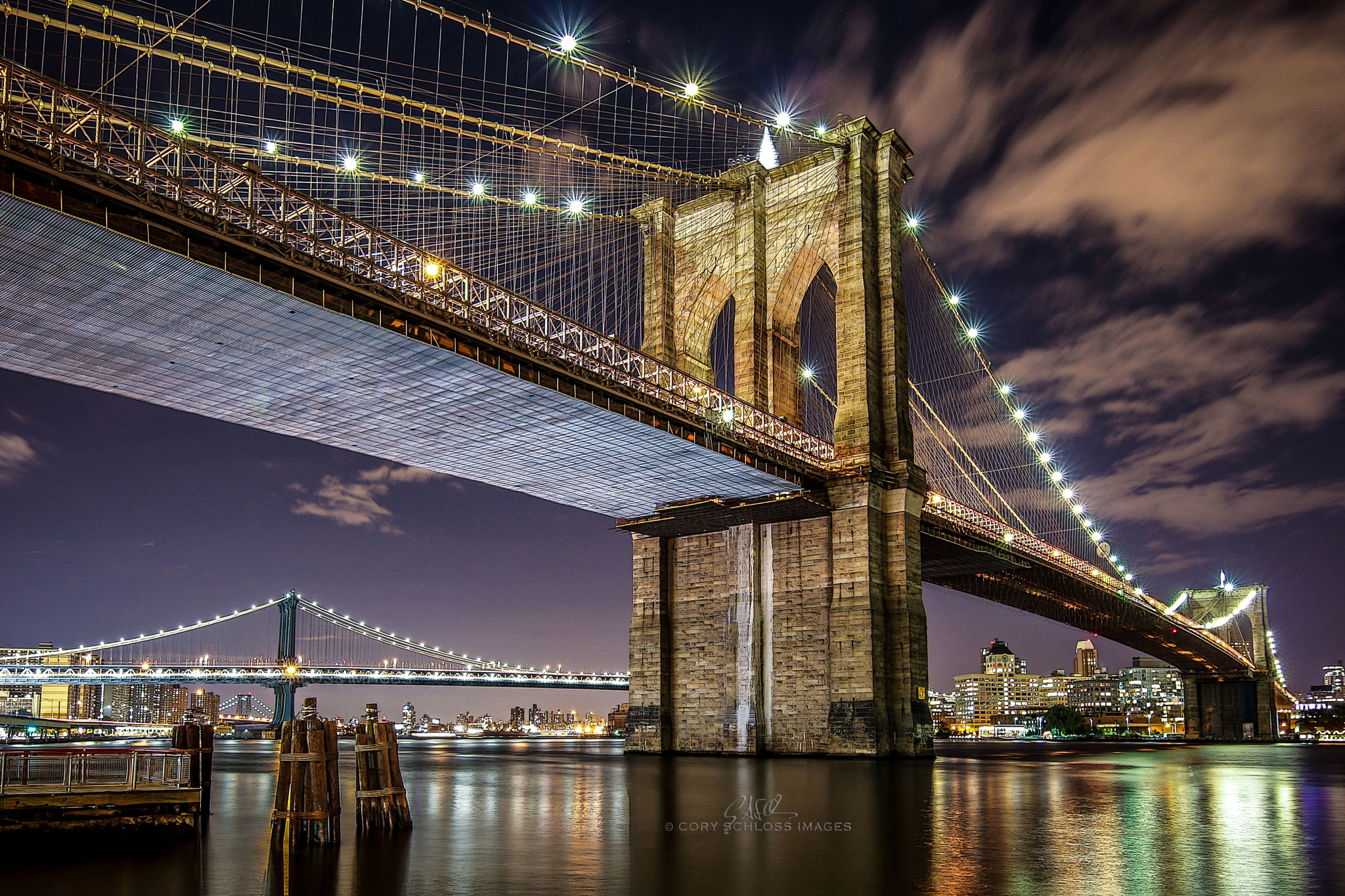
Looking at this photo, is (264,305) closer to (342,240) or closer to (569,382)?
(342,240)

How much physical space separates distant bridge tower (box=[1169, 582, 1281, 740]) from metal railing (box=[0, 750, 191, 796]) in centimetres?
10775

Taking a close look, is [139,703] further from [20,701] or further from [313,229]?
[313,229]

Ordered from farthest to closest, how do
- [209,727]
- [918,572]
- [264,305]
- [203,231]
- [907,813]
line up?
[918,572] < [264,305] < [203,231] < [209,727] < [907,813]

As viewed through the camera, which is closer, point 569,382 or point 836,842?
point 836,842

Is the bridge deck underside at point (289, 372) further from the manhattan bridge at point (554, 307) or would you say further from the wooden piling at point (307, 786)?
the wooden piling at point (307, 786)

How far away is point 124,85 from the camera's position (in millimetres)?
32531

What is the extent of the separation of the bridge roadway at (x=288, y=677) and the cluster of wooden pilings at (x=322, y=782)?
7312 cm

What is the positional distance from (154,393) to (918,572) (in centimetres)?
2907

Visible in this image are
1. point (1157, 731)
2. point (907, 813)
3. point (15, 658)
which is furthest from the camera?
point (1157, 731)

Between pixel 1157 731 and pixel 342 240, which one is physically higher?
pixel 342 240

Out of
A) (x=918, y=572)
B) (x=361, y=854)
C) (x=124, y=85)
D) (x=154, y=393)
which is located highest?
(x=124, y=85)

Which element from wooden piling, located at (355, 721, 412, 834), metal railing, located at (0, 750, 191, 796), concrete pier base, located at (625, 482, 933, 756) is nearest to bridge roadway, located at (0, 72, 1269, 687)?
concrete pier base, located at (625, 482, 933, 756)

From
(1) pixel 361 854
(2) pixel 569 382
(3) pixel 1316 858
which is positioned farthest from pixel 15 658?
(3) pixel 1316 858

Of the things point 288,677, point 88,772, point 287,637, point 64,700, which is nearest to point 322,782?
point 88,772
